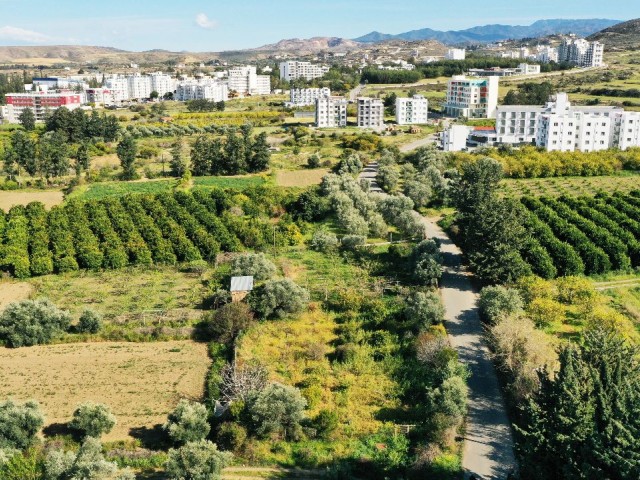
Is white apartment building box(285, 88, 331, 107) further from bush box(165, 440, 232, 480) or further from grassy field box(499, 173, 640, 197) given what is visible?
bush box(165, 440, 232, 480)

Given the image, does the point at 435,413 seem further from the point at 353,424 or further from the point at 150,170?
the point at 150,170

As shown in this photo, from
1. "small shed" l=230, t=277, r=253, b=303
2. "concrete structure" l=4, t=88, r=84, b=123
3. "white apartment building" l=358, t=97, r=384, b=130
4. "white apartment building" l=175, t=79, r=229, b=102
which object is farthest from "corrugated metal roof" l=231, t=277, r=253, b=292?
"white apartment building" l=175, t=79, r=229, b=102

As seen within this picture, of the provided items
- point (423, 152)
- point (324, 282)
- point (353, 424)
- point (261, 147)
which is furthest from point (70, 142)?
point (353, 424)

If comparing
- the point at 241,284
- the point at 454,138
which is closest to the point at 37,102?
the point at 454,138

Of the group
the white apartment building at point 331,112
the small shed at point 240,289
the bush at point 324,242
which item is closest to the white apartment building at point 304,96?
the white apartment building at point 331,112

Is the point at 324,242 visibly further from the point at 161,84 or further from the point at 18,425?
the point at 161,84
